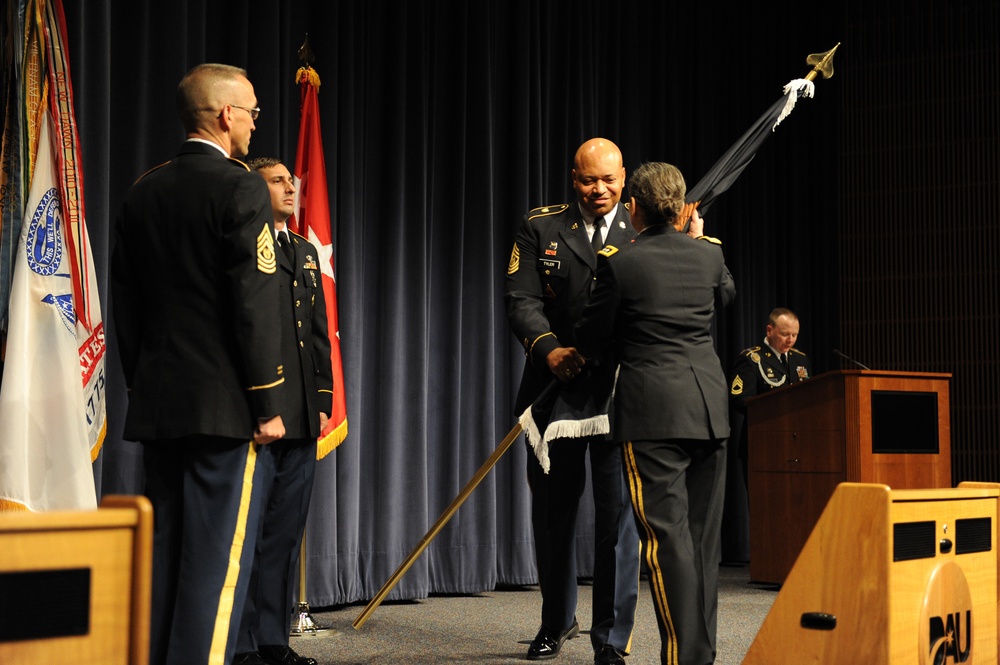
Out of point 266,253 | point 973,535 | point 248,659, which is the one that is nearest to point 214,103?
point 266,253

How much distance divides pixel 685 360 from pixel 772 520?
298 cm

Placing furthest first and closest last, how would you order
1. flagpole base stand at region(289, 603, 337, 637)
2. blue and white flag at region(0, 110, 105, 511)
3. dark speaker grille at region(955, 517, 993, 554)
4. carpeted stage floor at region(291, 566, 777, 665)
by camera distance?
flagpole base stand at region(289, 603, 337, 637) < carpeted stage floor at region(291, 566, 777, 665) < blue and white flag at region(0, 110, 105, 511) < dark speaker grille at region(955, 517, 993, 554)

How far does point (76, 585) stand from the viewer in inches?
59.6

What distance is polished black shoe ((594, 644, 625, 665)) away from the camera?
329 centimetres

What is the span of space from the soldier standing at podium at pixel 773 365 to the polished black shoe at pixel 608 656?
10.2 feet

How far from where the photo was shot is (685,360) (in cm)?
290

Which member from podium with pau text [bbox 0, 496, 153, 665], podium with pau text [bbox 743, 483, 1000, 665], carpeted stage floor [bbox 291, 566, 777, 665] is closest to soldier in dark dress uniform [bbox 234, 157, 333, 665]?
carpeted stage floor [bbox 291, 566, 777, 665]

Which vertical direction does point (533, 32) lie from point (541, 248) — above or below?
above

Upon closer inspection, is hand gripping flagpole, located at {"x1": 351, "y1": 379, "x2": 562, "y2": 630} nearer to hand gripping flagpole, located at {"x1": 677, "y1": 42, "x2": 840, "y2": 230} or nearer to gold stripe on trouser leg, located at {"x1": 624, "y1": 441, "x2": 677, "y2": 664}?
gold stripe on trouser leg, located at {"x1": 624, "y1": 441, "x2": 677, "y2": 664}

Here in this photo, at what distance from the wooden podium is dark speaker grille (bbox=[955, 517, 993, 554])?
227cm

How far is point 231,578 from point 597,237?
1.74m

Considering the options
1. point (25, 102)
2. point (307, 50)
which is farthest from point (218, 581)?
point (307, 50)

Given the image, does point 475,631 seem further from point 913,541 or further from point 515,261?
point 913,541

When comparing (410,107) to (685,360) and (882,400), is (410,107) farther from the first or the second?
(685,360)
